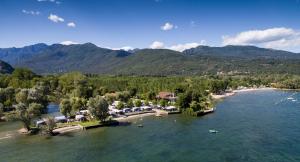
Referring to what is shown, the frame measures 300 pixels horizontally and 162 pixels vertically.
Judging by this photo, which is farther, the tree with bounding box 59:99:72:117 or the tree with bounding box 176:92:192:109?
the tree with bounding box 176:92:192:109

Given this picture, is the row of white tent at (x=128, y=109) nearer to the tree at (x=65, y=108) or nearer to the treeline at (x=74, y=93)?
the treeline at (x=74, y=93)

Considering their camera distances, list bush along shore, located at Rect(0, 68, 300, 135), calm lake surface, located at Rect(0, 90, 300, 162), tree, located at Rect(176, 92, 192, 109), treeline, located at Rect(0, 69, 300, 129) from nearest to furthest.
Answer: calm lake surface, located at Rect(0, 90, 300, 162), bush along shore, located at Rect(0, 68, 300, 135), treeline, located at Rect(0, 69, 300, 129), tree, located at Rect(176, 92, 192, 109)

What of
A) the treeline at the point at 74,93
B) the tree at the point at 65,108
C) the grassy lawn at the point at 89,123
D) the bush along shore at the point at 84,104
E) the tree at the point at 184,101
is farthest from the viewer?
the tree at the point at 184,101

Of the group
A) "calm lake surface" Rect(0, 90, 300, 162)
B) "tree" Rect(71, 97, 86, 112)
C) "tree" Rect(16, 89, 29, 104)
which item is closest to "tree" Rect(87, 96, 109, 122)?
"calm lake surface" Rect(0, 90, 300, 162)

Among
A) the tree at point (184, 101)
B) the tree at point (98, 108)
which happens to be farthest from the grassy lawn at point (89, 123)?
the tree at point (184, 101)

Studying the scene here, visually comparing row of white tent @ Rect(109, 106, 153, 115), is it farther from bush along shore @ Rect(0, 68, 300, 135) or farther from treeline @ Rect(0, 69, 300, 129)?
treeline @ Rect(0, 69, 300, 129)

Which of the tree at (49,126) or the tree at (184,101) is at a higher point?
the tree at (184,101)

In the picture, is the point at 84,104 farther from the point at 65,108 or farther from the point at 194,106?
the point at 194,106

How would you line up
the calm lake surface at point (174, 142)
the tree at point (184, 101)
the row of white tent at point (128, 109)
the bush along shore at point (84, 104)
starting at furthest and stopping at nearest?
the tree at point (184, 101), the row of white tent at point (128, 109), the bush along shore at point (84, 104), the calm lake surface at point (174, 142)

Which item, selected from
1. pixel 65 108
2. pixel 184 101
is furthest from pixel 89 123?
pixel 184 101
